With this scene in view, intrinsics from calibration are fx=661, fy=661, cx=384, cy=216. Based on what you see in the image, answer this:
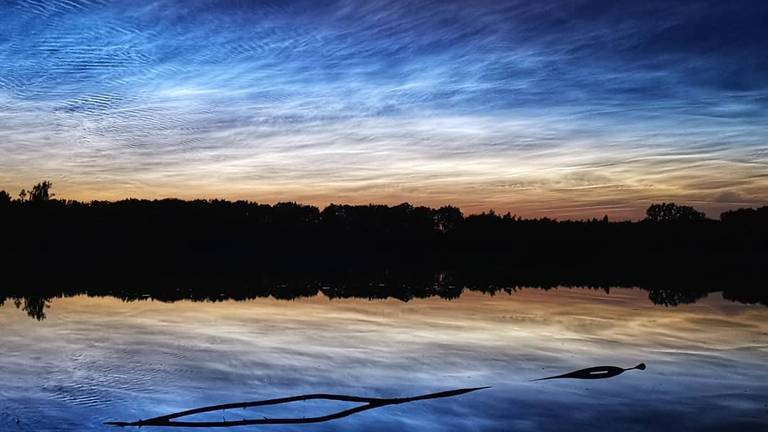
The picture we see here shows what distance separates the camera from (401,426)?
475 inches

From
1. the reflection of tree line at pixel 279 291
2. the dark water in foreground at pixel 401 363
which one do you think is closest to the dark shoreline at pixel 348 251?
the reflection of tree line at pixel 279 291

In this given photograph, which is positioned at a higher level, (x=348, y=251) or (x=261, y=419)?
(x=348, y=251)

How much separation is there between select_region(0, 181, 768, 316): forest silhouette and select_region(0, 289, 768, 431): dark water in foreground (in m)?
11.4

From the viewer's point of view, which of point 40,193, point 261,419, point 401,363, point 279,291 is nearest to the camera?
point 261,419

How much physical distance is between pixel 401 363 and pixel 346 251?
97.6 m

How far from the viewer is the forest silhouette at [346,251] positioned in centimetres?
4722

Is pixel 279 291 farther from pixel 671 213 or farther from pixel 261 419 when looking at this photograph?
pixel 671 213

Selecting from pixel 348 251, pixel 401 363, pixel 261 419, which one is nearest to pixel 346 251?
pixel 348 251

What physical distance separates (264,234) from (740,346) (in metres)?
101

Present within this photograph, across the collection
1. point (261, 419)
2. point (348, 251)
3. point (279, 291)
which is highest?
point (348, 251)

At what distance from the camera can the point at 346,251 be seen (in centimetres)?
11562

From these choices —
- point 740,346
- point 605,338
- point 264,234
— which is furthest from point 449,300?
point 264,234

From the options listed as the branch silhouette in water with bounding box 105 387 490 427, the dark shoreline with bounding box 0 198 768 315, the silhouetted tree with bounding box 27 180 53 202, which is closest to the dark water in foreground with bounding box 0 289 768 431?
the branch silhouette in water with bounding box 105 387 490 427

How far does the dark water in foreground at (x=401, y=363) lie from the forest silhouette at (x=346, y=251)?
1141cm
